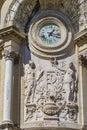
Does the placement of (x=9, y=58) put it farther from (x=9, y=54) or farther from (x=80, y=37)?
(x=80, y=37)

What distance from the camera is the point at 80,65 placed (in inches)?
437

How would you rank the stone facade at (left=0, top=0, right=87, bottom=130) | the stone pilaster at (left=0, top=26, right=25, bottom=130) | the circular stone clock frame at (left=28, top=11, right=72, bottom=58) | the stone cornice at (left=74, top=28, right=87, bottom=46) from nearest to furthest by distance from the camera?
the stone pilaster at (left=0, top=26, right=25, bottom=130) → the stone facade at (left=0, top=0, right=87, bottom=130) → the stone cornice at (left=74, top=28, right=87, bottom=46) → the circular stone clock frame at (left=28, top=11, right=72, bottom=58)

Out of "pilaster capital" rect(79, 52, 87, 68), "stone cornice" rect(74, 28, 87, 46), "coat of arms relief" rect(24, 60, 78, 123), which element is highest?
"stone cornice" rect(74, 28, 87, 46)

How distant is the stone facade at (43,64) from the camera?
34.9 feet

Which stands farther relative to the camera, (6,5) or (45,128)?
(6,5)

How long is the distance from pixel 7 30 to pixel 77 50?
1.89 metres

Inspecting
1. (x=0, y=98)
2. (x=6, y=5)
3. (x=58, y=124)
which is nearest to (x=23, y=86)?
(x=0, y=98)

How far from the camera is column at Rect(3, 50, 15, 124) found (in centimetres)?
1034

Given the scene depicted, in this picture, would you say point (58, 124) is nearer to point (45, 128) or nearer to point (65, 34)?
point (45, 128)

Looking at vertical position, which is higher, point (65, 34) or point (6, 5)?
point (6, 5)

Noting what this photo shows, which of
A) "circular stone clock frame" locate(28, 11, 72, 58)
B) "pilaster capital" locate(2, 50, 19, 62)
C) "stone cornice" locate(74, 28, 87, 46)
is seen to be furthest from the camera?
"circular stone clock frame" locate(28, 11, 72, 58)

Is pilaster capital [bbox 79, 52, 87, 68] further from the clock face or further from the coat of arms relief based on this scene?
the clock face

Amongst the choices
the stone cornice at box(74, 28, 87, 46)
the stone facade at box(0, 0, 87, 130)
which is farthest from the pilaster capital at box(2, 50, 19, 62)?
the stone cornice at box(74, 28, 87, 46)

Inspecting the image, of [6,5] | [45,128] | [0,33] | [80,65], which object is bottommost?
[45,128]
